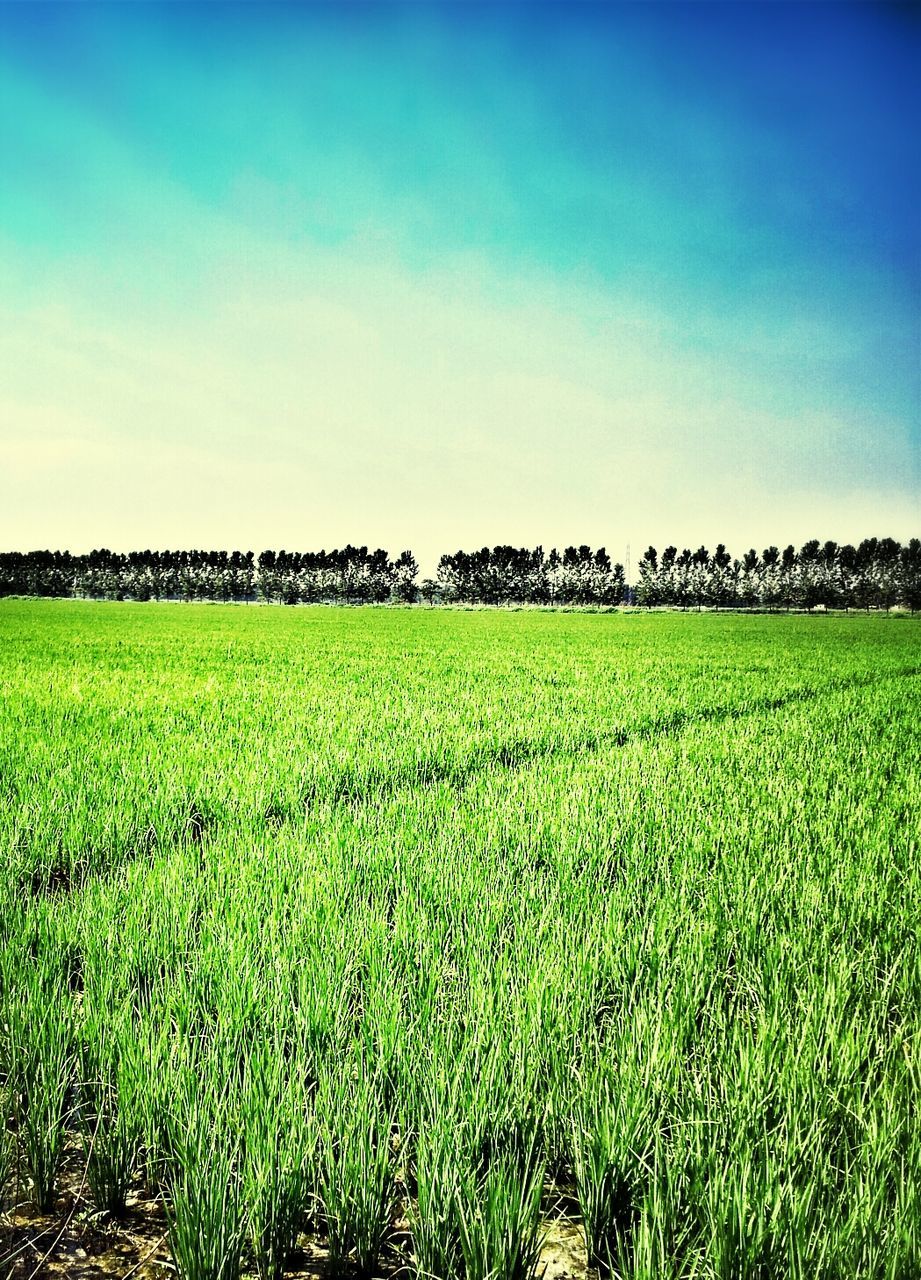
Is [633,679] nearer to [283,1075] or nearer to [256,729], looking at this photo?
[256,729]

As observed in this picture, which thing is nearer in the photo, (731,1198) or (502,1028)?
(731,1198)

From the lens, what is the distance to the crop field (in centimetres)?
163

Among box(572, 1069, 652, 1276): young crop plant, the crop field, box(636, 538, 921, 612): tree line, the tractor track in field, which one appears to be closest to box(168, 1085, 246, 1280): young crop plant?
the crop field

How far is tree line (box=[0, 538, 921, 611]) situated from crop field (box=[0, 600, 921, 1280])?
389 feet

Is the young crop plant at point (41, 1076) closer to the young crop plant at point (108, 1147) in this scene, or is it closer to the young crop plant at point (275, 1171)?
the young crop plant at point (108, 1147)

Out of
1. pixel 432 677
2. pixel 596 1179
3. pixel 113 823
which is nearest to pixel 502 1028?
pixel 596 1179

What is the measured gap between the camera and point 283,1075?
2.17 metres

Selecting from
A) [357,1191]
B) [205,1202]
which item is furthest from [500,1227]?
[205,1202]

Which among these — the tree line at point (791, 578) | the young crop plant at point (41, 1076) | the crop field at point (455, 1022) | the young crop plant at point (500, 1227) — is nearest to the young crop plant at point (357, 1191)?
the crop field at point (455, 1022)

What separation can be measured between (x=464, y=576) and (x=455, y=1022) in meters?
137

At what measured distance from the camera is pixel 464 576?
138500 millimetres

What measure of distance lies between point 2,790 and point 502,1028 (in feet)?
16.2

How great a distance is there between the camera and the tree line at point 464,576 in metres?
124

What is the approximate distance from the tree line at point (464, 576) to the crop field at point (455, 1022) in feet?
389
